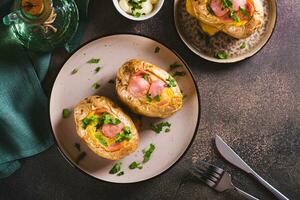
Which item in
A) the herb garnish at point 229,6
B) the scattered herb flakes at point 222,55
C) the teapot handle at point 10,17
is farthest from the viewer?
the scattered herb flakes at point 222,55

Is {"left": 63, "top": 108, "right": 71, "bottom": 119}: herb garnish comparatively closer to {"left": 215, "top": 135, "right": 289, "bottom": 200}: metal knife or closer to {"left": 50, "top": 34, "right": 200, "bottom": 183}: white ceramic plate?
{"left": 50, "top": 34, "right": 200, "bottom": 183}: white ceramic plate

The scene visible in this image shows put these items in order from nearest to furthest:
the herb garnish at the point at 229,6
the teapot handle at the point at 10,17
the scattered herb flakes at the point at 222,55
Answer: the teapot handle at the point at 10,17, the herb garnish at the point at 229,6, the scattered herb flakes at the point at 222,55

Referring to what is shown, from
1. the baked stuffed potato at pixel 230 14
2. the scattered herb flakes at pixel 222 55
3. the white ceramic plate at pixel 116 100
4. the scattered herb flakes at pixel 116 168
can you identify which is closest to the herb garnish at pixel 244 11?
the baked stuffed potato at pixel 230 14

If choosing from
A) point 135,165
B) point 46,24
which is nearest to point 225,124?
point 135,165

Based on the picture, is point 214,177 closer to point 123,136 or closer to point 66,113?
point 123,136

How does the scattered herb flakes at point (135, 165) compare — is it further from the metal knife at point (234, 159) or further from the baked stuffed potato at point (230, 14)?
the baked stuffed potato at point (230, 14)

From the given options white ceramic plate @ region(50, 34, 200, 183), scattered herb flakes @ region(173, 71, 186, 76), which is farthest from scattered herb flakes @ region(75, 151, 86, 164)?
scattered herb flakes @ region(173, 71, 186, 76)
